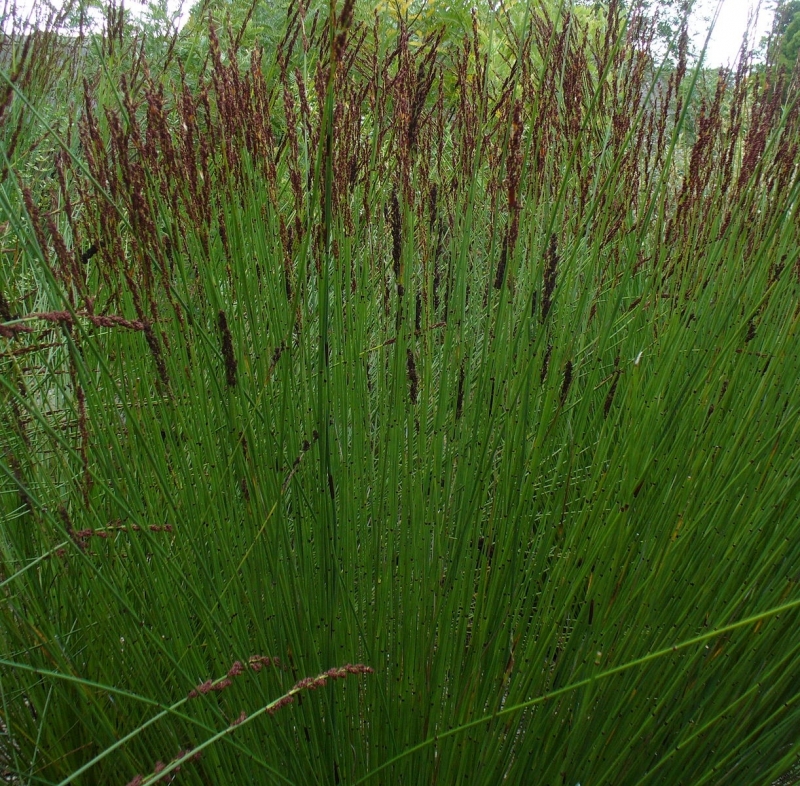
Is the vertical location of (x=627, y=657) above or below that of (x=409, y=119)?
below

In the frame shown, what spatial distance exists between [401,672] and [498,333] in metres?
0.63

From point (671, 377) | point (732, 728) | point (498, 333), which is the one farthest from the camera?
point (671, 377)

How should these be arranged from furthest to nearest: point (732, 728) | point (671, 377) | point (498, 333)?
point (671, 377)
point (498, 333)
point (732, 728)

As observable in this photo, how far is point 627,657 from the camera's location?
128 centimetres

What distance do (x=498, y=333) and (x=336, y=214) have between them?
0.36 metres

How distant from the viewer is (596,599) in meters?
1.34

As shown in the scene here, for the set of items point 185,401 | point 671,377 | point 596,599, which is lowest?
point 596,599

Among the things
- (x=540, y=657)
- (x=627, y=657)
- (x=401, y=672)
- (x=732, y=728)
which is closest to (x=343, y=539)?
(x=401, y=672)

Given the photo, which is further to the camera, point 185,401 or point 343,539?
point 185,401

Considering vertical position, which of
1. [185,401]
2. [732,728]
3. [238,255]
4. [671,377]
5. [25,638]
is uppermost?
[238,255]

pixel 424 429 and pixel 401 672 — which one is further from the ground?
pixel 424 429

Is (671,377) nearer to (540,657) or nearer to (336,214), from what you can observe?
(540,657)

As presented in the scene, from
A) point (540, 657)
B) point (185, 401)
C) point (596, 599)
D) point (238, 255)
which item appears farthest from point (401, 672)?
point (238, 255)

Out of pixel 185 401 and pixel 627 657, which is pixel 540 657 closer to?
pixel 627 657
